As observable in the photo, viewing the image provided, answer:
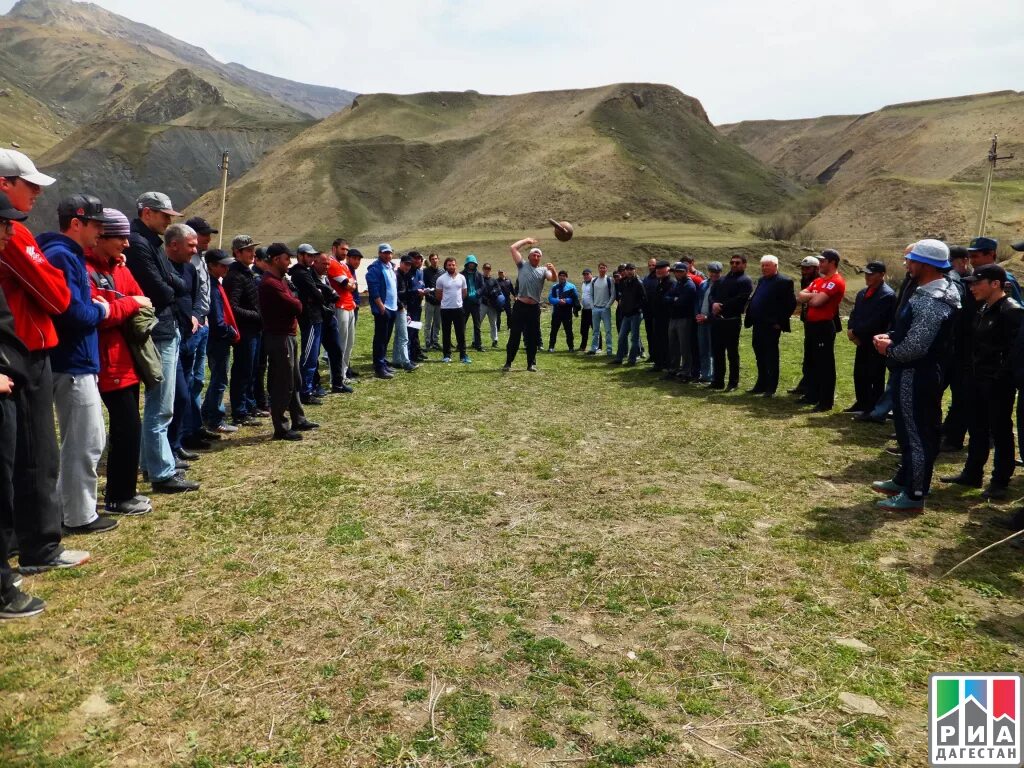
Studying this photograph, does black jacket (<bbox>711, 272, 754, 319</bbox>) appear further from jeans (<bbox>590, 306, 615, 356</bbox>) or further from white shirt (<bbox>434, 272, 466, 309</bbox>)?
white shirt (<bbox>434, 272, 466, 309</bbox>)

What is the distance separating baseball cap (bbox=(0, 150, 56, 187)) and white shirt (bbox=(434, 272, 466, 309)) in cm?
881

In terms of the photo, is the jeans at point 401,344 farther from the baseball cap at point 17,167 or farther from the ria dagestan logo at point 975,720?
the ria dagestan logo at point 975,720

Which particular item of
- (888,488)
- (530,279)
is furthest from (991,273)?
(530,279)

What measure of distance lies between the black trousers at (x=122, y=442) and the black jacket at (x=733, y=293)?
8.45 m

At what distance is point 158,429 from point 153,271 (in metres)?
1.37

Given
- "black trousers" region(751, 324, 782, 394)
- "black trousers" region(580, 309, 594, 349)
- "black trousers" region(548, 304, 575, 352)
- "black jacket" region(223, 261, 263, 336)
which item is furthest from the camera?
"black trousers" region(580, 309, 594, 349)

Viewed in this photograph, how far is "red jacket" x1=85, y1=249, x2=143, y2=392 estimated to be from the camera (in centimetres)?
469

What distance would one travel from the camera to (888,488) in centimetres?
587

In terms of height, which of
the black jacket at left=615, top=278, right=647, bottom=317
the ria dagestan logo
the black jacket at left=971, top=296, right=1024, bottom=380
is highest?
the black jacket at left=615, top=278, right=647, bottom=317

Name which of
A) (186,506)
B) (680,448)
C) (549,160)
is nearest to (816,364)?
(680,448)

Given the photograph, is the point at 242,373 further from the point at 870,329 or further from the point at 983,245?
the point at 983,245

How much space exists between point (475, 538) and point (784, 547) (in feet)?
7.51

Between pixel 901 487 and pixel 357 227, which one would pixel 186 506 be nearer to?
pixel 901 487

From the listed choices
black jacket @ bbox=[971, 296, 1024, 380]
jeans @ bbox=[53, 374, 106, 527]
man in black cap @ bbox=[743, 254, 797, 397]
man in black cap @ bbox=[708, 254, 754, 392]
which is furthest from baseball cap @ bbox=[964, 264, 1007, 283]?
jeans @ bbox=[53, 374, 106, 527]
